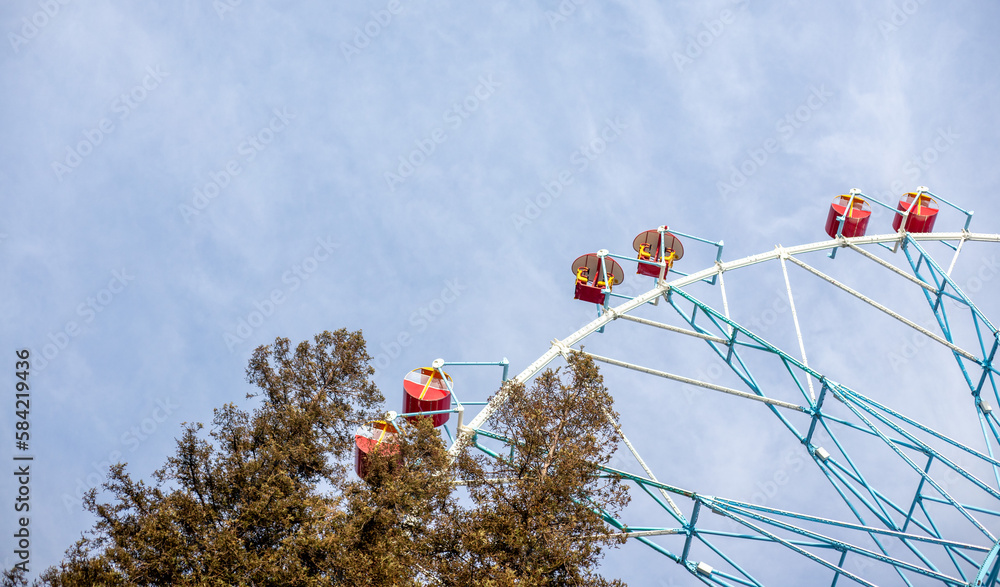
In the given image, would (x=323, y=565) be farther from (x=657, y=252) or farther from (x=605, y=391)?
(x=657, y=252)

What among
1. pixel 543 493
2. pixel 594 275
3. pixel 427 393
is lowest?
pixel 543 493

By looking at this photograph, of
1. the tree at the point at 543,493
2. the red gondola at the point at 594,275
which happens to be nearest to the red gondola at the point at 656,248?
the red gondola at the point at 594,275

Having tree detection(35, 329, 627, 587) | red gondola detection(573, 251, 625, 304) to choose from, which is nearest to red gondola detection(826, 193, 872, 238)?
red gondola detection(573, 251, 625, 304)

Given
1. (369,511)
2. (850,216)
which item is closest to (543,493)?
(369,511)

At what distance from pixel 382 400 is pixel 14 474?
32.4 feet

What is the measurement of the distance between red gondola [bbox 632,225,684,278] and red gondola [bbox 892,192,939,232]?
26.1 ft

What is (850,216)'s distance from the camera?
3381 cm

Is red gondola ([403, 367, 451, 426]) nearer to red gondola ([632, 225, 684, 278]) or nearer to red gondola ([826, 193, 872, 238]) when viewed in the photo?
red gondola ([632, 225, 684, 278])

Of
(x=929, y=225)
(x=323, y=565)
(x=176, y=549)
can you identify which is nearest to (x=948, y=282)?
(x=929, y=225)

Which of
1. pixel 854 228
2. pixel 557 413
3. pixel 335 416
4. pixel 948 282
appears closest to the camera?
pixel 557 413

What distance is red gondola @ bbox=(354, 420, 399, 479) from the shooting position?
25906mm

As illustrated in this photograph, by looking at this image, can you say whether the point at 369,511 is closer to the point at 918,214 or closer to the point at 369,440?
the point at 369,440

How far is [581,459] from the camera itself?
2338 cm

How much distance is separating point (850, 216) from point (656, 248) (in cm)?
687
